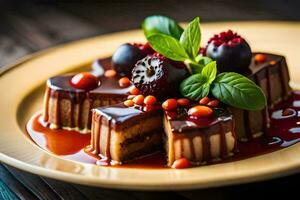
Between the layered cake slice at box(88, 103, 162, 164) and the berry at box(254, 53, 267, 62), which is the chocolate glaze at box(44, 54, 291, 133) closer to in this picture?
the berry at box(254, 53, 267, 62)

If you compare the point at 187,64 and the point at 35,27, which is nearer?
the point at 187,64

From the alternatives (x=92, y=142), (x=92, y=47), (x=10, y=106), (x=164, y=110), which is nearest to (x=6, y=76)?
(x=10, y=106)

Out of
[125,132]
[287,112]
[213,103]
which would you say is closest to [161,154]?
[125,132]

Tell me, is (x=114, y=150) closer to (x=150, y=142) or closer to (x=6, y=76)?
Result: (x=150, y=142)

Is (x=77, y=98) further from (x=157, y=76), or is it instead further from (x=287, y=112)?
(x=287, y=112)

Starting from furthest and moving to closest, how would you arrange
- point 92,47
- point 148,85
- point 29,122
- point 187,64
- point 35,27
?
point 35,27 < point 92,47 < point 29,122 < point 187,64 < point 148,85

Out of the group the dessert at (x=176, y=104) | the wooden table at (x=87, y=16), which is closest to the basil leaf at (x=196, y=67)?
the dessert at (x=176, y=104)
